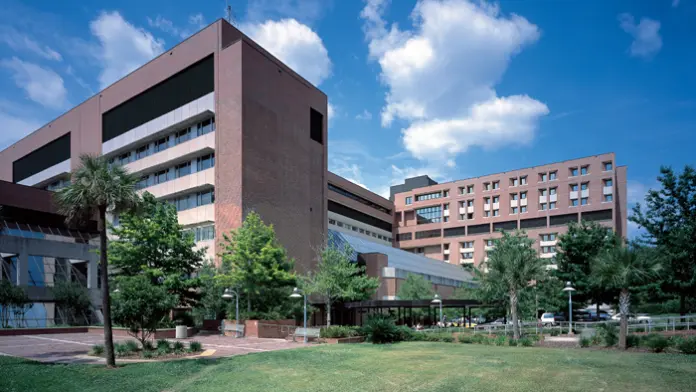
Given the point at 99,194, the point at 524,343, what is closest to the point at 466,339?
the point at 524,343

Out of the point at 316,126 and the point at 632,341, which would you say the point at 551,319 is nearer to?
the point at 632,341

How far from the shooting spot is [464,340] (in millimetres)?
32156

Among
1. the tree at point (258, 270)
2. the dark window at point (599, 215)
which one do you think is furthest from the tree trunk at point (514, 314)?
the dark window at point (599, 215)

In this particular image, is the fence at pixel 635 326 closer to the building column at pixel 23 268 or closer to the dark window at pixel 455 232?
the building column at pixel 23 268

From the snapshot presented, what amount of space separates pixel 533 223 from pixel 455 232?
52.3ft

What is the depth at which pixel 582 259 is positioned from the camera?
152 ft

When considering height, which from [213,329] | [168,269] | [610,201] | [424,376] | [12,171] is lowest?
[213,329]

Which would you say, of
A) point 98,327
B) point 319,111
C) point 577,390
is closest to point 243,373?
point 577,390

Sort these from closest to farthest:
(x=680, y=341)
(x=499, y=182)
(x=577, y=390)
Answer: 1. (x=577, y=390)
2. (x=680, y=341)
3. (x=499, y=182)

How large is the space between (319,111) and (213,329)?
97.7ft

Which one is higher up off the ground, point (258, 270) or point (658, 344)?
point (258, 270)

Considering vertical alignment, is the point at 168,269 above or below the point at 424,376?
above

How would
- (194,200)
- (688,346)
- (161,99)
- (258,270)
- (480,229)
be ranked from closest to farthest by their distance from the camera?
(688,346) < (258,270) < (194,200) < (161,99) < (480,229)

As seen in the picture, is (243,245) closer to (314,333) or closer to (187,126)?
(314,333)
